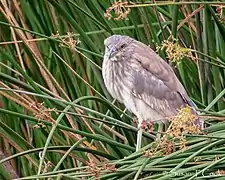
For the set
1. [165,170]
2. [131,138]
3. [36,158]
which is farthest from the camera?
[36,158]

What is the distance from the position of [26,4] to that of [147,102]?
2.37 ft

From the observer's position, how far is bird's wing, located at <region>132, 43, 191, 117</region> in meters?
3.29

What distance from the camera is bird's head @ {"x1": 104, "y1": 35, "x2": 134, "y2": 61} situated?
323 centimetres

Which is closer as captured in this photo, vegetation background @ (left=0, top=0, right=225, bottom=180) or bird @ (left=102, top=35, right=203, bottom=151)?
vegetation background @ (left=0, top=0, right=225, bottom=180)

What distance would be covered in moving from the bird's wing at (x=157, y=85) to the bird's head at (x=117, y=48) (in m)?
0.06

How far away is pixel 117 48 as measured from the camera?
10.9ft

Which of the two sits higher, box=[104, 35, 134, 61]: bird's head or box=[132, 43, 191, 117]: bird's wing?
box=[104, 35, 134, 61]: bird's head

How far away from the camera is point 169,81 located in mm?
3295

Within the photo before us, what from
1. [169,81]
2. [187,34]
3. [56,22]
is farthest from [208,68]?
[56,22]

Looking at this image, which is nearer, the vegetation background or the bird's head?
the vegetation background

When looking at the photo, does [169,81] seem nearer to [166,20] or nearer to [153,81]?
[153,81]

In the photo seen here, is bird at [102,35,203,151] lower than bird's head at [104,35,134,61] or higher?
lower

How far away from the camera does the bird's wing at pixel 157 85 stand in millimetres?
3289

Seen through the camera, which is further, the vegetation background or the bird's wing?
the bird's wing
